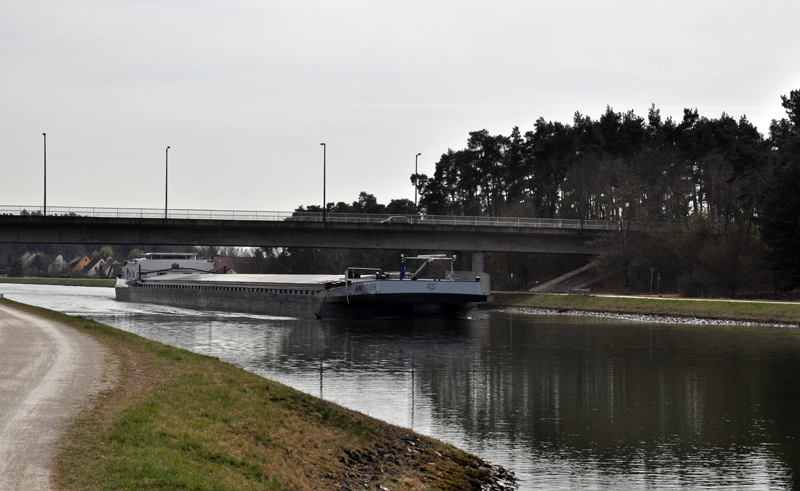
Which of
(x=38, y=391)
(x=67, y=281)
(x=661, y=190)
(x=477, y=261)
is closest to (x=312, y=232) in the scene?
(x=477, y=261)

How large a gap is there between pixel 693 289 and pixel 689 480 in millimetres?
53892

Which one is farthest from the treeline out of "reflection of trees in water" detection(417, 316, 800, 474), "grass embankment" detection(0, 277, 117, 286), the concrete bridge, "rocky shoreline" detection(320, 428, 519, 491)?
"grass embankment" detection(0, 277, 117, 286)

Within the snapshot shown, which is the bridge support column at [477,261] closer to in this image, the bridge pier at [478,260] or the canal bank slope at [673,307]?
the bridge pier at [478,260]

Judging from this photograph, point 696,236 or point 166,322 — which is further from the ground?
point 696,236

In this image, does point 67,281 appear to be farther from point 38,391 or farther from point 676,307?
point 38,391

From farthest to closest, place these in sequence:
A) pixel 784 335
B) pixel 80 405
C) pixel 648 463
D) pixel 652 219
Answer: pixel 652 219 < pixel 784 335 < pixel 648 463 < pixel 80 405

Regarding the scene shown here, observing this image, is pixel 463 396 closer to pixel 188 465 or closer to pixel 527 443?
pixel 527 443

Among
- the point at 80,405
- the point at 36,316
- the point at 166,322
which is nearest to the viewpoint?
the point at 80,405

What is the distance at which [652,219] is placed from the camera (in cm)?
7862

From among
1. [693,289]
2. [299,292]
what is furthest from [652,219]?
[299,292]

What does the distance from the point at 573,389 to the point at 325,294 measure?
31384 mm

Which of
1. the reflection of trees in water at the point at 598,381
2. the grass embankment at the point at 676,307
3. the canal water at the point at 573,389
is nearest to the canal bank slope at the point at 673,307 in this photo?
the grass embankment at the point at 676,307

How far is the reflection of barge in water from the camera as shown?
51250 millimetres

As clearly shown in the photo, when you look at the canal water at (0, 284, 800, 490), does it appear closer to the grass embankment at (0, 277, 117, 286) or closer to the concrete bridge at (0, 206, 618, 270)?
the concrete bridge at (0, 206, 618, 270)
